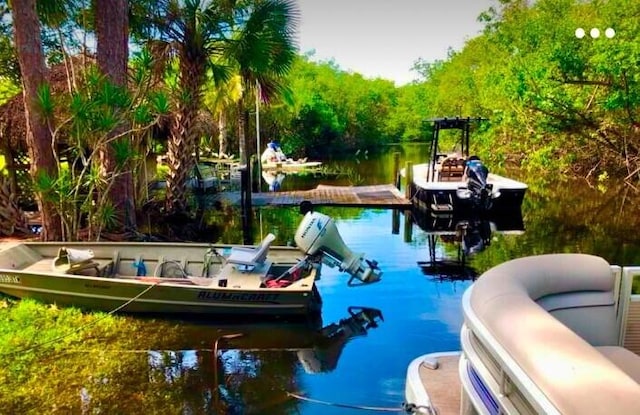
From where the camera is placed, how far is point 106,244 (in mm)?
7262

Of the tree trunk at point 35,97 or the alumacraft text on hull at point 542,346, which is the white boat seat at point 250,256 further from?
the tree trunk at point 35,97

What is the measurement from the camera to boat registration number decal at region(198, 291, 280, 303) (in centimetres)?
604

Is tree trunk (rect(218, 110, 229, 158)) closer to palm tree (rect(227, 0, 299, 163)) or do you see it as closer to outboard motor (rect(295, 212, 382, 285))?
palm tree (rect(227, 0, 299, 163))

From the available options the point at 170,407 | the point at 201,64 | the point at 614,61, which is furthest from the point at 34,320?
the point at 614,61

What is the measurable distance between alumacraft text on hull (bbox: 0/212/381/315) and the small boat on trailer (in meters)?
6.79

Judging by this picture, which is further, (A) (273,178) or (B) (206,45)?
(A) (273,178)

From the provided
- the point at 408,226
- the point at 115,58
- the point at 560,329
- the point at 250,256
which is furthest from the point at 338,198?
the point at 560,329

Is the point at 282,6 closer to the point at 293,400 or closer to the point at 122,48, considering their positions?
the point at 122,48

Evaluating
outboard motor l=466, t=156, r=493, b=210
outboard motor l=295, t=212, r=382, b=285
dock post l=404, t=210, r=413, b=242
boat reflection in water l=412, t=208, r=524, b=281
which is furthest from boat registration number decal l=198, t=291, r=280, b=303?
outboard motor l=466, t=156, r=493, b=210

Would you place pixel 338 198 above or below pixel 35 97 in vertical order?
below

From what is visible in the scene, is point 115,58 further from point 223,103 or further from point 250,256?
point 223,103

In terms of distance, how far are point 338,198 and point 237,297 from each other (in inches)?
342

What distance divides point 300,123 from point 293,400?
1275 inches

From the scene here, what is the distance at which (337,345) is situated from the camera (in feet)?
19.5
